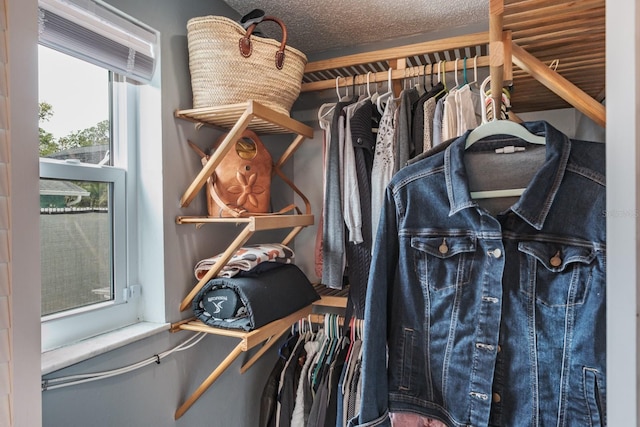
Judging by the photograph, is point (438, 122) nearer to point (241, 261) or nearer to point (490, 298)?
point (490, 298)

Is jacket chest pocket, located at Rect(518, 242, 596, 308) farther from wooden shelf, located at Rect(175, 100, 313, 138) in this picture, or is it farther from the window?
the window

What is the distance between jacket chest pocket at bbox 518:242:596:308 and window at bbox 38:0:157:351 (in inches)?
48.8

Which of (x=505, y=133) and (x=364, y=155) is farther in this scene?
(x=364, y=155)

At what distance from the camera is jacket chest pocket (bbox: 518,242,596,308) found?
2.51 feet

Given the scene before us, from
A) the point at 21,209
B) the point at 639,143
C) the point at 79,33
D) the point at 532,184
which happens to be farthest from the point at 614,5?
the point at 79,33

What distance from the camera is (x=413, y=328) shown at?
3.00 feet

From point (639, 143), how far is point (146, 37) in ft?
4.53

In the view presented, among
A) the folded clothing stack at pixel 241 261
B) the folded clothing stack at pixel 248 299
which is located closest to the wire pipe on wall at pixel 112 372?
the folded clothing stack at pixel 248 299

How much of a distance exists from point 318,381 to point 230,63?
1311 millimetres

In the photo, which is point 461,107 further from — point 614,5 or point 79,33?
point 79,33

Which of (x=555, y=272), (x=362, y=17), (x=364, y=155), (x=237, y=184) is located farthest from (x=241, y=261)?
(x=362, y=17)

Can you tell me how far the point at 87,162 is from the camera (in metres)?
1.21

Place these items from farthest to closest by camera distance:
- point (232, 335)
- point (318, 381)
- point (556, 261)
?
point (318, 381) < point (232, 335) < point (556, 261)

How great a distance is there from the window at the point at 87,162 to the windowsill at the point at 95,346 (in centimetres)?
4
